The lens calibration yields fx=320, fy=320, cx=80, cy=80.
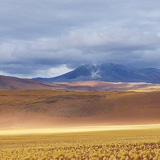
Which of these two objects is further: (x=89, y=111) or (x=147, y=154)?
(x=89, y=111)

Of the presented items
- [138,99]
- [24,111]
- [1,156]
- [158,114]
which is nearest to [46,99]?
[24,111]

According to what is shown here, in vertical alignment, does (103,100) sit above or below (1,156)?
above

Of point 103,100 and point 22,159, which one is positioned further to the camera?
point 103,100

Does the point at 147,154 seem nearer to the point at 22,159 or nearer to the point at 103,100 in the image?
the point at 22,159

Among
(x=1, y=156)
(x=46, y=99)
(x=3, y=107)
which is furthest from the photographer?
(x=46, y=99)

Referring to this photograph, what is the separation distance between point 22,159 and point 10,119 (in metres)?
53.1

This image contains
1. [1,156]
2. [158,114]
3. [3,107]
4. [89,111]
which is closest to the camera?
[1,156]

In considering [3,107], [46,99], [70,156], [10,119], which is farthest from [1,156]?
[46,99]

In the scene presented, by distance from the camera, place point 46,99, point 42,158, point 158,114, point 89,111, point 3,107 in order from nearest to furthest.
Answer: point 42,158
point 158,114
point 89,111
point 3,107
point 46,99

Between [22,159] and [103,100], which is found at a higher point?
[103,100]

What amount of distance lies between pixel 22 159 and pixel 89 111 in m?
55.3

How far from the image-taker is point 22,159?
71.3 feet

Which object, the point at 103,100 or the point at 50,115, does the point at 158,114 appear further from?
the point at 50,115

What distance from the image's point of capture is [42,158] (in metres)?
21.7
